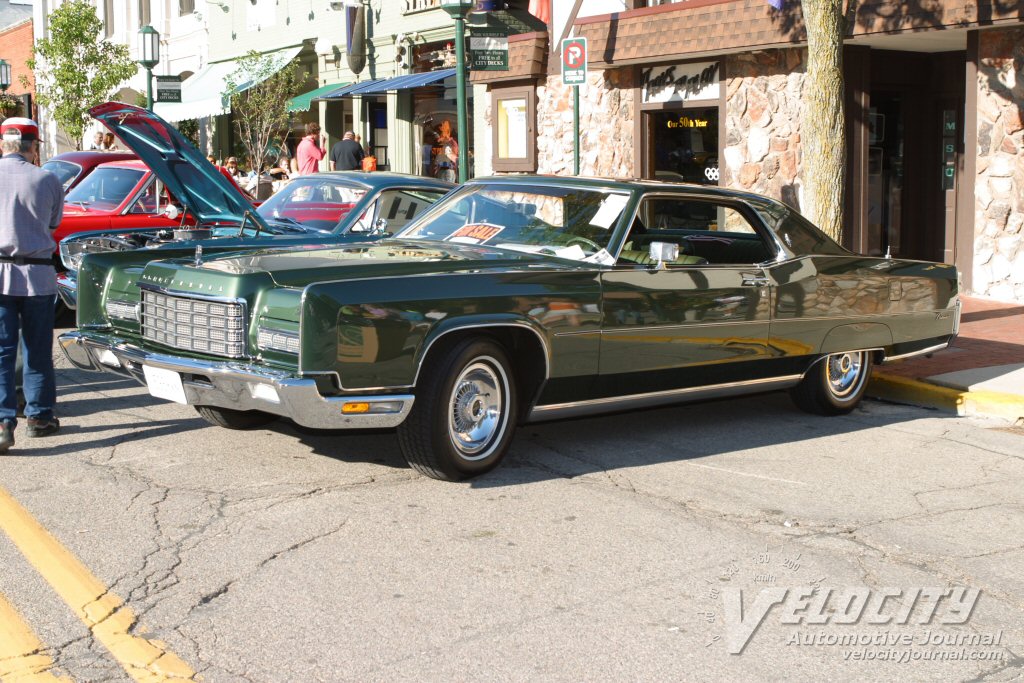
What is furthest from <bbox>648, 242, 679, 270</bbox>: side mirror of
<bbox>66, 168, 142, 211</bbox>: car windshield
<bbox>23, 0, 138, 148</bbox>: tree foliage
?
<bbox>23, 0, 138, 148</bbox>: tree foliage

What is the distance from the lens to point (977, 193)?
45.6ft

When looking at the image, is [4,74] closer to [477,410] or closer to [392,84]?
[392,84]

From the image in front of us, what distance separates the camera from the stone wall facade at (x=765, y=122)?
15.6m

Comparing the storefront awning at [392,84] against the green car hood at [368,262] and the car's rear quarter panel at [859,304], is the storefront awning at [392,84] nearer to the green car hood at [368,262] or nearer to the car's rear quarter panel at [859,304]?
the car's rear quarter panel at [859,304]

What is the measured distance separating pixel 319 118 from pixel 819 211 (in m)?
20.2

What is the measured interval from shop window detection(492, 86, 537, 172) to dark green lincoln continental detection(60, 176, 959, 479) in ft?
38.5

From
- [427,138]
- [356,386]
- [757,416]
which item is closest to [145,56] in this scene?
[427,138]

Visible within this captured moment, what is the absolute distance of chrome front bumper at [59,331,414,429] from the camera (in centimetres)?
569

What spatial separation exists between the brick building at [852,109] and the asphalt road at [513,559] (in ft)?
22.4

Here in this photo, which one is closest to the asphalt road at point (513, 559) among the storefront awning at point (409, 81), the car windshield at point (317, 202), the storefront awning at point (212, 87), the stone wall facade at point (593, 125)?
the car windshield at point (317, 202)

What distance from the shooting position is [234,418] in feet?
24.2

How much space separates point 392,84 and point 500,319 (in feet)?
61.4

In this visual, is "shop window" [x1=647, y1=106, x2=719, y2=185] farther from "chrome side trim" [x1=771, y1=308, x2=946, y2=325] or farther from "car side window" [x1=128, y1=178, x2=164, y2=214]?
"chrome side trim" [x1=771, y1=308, x2=946, y2=325]

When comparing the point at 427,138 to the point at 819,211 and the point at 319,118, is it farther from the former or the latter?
the point at 819,211
